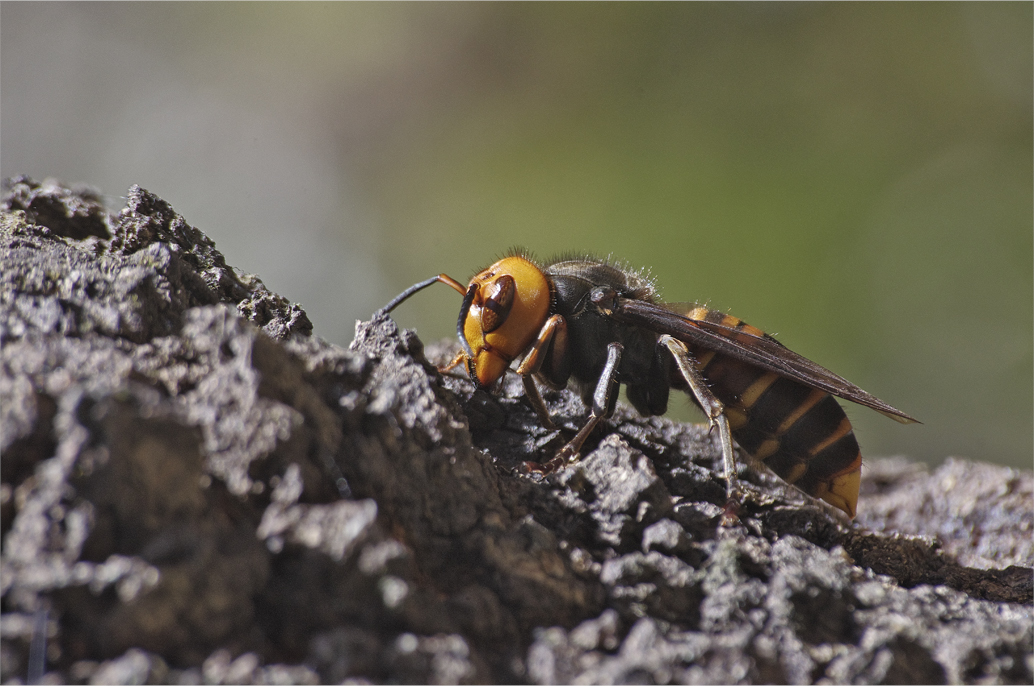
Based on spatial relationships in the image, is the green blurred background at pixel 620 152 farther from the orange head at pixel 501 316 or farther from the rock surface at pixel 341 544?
the rock surface at pixel 341 544

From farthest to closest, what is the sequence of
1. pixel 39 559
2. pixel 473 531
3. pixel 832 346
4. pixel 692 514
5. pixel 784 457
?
pixel 832 346 < pixel 784 457 < pixel 692 514 < pixel 473 531 < pixel 39 559

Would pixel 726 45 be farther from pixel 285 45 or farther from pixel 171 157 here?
pixel 171 157

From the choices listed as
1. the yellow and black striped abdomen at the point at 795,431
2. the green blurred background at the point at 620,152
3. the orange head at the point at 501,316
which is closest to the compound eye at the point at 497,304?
the orange head at the point at 501,316

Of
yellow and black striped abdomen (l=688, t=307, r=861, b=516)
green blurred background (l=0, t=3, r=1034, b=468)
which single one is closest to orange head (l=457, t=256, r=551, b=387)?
yellow and black striped abdomen (l=688, t=307, r=861, b=516)

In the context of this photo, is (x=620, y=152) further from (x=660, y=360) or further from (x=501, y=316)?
(x=501, y=316)

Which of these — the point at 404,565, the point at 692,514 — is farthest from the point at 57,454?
the point at 692,514

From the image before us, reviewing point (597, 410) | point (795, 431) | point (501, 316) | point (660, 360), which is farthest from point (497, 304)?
point (795, 431)

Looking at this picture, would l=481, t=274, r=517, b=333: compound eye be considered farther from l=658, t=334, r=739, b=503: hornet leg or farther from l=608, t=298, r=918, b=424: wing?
l=658, t=334, r=739, b=503: hornet leg
